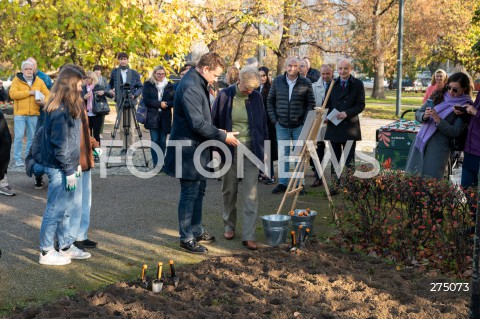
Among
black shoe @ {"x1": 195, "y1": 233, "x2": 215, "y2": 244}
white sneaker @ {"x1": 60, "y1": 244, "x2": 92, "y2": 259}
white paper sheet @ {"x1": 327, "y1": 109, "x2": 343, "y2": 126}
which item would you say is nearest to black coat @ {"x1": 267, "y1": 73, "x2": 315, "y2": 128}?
white paper sheet @ {"x1": 327, "y1": 109, "x2": 343, "y2": 126}

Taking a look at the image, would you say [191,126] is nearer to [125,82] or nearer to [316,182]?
[316,182]

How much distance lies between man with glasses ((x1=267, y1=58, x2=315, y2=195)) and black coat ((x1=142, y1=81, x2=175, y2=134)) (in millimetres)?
2498

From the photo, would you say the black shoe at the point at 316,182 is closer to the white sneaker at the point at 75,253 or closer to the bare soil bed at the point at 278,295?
the bare soil bed at the point at 278,295

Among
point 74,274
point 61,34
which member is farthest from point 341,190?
point 61,34

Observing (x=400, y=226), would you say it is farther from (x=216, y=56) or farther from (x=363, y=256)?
(x=216, y=56)

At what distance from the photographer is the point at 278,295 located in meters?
5.35

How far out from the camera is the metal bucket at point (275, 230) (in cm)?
707

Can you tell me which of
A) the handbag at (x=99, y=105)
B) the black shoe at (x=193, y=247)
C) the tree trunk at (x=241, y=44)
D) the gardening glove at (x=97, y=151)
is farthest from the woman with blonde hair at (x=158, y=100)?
the tree trunk at (x=241, y=44)

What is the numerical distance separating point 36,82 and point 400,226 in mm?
8113

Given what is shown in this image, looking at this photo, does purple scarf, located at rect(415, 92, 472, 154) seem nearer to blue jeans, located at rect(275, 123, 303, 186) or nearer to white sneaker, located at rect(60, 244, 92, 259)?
blue jeans, located at rect(275, 123, 303, 186)

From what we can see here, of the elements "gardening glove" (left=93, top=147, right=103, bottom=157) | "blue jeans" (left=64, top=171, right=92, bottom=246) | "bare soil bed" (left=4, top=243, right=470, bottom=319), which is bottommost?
"bare soil bed" (left=4, top=243, right=470, bottom=319)

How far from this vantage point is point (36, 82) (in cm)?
1197

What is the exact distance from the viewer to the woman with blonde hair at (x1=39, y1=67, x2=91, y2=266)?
19.5 ft

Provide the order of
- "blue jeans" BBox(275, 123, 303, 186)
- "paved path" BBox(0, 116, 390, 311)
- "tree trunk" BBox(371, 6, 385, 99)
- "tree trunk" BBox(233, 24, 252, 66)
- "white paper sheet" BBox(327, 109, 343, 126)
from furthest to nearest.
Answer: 1. "tree trunk" BBox(371, 6, 385, 99)
2. "tree trunk" BBox(233, 24, 252, 66)
3. "blue jeans" BBox(275, 123, 303, 186)
4. "white paper sheet" BBox(327, 109, 343, 126)
5. "paved path" BBox(0, 116, 390, 311)
